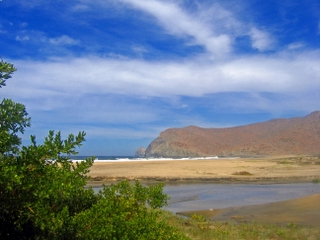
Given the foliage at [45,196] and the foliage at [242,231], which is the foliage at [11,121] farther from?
the foliage at [242,231]

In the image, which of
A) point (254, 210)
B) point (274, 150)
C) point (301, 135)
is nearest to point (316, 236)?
point (254, 210)

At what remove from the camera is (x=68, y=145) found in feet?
13.1

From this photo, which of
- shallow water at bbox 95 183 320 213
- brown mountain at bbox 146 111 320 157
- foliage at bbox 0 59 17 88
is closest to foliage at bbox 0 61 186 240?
foliage at bbox 0 59 17 88

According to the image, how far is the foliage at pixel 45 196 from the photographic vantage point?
3617mm

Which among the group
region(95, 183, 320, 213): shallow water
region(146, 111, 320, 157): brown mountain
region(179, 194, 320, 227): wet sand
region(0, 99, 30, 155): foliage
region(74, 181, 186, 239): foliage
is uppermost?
region(146, 111, 320, 157): brown mountain

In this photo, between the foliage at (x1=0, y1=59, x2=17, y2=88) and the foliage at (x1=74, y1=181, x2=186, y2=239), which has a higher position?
the foliage at (x1=0, y1=59, x2=17, y2=88)

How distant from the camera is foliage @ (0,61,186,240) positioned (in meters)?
3.62

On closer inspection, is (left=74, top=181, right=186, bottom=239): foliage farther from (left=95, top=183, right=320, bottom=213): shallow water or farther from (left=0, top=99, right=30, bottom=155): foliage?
(left=95, top=183, right=320, bottom=213): shallow water

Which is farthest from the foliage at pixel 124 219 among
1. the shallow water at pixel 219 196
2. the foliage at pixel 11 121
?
the shallow water at pixel 219 196

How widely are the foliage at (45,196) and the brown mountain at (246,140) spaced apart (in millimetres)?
121974

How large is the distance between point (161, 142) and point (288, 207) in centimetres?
14573

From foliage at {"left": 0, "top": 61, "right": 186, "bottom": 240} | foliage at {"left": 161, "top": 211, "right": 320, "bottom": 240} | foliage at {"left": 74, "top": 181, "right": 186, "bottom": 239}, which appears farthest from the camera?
foliage at {"left": 161, "top": 211, "right": 320, "bottom": 240}

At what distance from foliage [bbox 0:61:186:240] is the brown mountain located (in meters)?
122

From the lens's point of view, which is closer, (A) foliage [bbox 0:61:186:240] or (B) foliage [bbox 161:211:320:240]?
(A) foliage [bbox 0:61:186:240]
